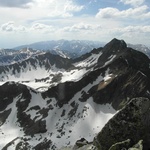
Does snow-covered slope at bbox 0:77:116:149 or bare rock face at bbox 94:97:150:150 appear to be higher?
bare rock face at bbox 94:97:150:150

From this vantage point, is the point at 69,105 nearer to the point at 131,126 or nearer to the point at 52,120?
the point at 52,120

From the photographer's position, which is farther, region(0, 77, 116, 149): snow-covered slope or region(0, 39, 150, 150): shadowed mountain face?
region(0, 39, 150, 150): shadowed mountain face

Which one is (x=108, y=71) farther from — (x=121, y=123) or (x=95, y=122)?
(x=121, y=123)

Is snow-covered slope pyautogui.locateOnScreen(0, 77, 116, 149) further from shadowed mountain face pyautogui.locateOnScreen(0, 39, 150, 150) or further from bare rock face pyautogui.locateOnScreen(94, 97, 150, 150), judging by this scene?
bare rock face pyautogui.locateOnScreen(94, 97, 150, 150)

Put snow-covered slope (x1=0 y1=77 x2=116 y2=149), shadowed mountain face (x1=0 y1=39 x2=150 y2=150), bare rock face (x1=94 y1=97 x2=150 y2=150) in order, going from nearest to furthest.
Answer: bare rock face (x1=94 y1=97 x2=150 y2=150) → snow-covered slope (x1=0 y1=77 x2=116 y2=149) → shadowed mountain face (x1=0 y1=39 x2=150 y2=150)

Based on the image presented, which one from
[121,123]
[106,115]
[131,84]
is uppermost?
[121,123]

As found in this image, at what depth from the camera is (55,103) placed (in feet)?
451

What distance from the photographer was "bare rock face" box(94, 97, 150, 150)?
23.4 meters

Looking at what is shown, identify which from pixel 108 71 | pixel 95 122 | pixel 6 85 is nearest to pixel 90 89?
pixel 108 71

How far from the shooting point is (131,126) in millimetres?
23391

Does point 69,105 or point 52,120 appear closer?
point 52,120

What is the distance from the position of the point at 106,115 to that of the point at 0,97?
7097 centimetres

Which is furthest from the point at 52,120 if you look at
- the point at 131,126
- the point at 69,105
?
the point at 131,126

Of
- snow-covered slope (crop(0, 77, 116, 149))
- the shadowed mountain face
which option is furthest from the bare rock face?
snow-covered slope (crop(0, 77, 116, 149))
